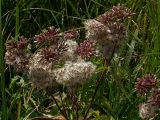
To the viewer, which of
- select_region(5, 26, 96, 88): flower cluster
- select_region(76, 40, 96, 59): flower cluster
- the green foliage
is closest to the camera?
select_region(5, 26, 96, 88): flower cluster

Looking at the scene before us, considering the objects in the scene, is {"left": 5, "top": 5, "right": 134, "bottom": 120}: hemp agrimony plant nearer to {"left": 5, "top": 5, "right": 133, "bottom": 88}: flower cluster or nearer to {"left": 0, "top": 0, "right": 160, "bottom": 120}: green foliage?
{"left": 5, "top": 5, "right": 133, "bottom": 88}: flower cluster

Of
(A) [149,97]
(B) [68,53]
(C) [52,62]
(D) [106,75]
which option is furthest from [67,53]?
(D) [106,75]

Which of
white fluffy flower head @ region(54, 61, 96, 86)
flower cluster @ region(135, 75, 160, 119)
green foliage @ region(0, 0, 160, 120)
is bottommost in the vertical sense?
green foliage @ region(0, 0, 160, 120)

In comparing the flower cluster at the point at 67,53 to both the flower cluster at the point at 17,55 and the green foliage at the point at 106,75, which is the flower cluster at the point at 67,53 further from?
the green foliage at the point at 106,75

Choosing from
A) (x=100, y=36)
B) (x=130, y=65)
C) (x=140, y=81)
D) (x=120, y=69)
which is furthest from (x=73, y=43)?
(x=130, y=65)

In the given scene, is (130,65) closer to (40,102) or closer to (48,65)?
(40,102)

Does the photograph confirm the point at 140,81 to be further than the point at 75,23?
No

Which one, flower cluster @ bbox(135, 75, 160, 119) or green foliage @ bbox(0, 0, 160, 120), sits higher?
flower cluster @ bbox(135, 75, 160, 119)

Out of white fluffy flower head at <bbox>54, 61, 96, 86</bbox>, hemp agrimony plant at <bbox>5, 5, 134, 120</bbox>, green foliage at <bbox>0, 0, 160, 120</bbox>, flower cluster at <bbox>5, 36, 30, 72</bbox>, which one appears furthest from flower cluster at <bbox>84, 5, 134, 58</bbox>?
green foliage at <bbox>0, 0, 160, 120</bbox>

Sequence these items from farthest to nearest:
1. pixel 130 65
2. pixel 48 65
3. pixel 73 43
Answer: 1. pixel 130 65
2. pixel 73 43
3. pixel 48 65

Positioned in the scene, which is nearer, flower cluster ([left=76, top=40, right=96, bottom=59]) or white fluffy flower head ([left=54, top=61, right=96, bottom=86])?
white fluffy flower head ([left=54, top=61, right=96, bottom=86])

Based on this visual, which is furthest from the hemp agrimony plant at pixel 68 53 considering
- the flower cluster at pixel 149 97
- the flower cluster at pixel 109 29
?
the flower cluster at pixel 149 97
